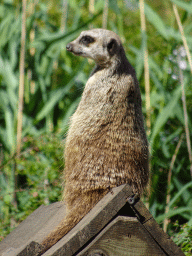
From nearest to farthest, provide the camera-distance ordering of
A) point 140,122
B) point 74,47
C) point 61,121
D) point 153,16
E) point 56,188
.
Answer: point 140,122 < point 74,47 < point 56,188 < point 153,16 < point 61,121

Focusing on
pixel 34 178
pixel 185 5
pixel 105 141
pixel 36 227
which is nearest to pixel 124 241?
pixel 105 141

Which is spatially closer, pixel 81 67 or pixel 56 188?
pixel 56 188

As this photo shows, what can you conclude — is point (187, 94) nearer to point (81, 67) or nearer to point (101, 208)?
point (81, 67)

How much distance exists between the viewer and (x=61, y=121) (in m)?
3.28

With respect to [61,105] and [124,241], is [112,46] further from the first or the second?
[61,105]

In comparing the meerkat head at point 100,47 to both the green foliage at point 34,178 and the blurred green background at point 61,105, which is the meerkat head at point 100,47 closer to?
the blurred green background at point 61,105

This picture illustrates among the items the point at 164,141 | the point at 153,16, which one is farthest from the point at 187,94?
the point at 153,16

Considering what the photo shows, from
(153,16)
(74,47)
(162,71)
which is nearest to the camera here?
(74,47)

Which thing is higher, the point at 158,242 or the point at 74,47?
the point at 74,47

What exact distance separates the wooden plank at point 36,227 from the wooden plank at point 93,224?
10.0 inches

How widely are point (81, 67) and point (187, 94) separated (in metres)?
0.96

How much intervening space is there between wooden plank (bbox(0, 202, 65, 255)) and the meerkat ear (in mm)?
787

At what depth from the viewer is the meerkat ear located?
171 centimetres

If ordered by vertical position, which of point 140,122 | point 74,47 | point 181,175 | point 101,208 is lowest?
point 181,175
